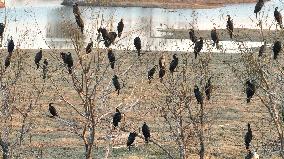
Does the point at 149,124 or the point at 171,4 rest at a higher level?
the point at 171,4

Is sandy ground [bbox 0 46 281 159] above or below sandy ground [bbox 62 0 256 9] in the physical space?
below

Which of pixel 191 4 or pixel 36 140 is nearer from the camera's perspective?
pixel 36 140

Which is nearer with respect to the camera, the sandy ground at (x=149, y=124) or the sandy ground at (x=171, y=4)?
the sandy ground at (x=149, y=124)

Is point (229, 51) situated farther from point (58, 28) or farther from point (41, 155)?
point (41, 155)

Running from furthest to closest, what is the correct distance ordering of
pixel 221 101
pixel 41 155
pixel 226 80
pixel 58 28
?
1. pixel 58 28
2. pixel 226 80
3. pixel 221 101
4. pixel 41 155

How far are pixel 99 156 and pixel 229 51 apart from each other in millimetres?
25844

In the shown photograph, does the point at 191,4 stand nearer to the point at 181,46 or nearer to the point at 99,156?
the point at 181,46

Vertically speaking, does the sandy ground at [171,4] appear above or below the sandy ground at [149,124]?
above

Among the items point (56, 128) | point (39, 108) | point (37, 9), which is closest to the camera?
point (56, 128)

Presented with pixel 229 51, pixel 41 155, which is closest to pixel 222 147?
pixel 41 155

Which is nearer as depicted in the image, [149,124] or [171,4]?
[149,124]

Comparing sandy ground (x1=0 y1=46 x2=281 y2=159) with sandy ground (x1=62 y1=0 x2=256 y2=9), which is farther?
sandy ground (x1=62 y1=0 x2=256 y2=9)

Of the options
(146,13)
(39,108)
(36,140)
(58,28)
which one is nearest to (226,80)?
(39,108)

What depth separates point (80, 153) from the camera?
63.8ft
